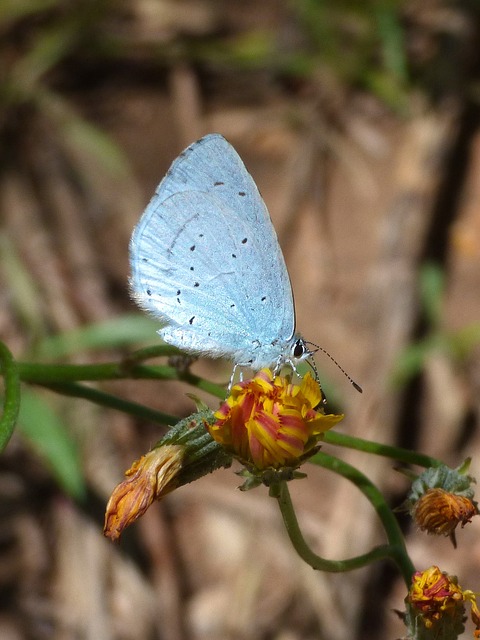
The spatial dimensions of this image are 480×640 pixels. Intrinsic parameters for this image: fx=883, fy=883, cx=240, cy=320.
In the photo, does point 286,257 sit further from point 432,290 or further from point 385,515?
point 385,515

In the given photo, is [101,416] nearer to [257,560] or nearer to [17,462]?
[17,462]

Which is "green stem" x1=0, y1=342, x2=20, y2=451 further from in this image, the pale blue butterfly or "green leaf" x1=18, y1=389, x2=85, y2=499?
"green leaf" x1=18, y1=389, x2=85, y2=499

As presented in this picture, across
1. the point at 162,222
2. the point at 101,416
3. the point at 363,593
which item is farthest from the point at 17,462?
the point at 162,222

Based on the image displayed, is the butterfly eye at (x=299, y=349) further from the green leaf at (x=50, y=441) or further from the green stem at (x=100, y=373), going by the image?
the green leaf at (x=50, y=441)

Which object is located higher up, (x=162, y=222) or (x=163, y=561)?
(x=162, y=222)

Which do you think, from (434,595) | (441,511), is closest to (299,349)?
(441,511)

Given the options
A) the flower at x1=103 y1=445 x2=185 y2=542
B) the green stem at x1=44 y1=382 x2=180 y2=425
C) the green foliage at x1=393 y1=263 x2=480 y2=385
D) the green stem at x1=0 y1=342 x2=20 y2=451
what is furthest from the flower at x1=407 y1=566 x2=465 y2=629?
the green foliage at x1=393 y1=263 x2=480 y2=385

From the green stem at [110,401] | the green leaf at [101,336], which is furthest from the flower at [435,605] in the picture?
the green leaf at [101,336]

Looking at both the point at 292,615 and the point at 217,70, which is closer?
the point at 292,615
